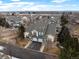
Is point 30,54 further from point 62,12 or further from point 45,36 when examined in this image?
point 62,12

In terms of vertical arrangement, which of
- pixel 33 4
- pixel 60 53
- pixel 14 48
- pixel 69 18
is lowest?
pixel 14 48

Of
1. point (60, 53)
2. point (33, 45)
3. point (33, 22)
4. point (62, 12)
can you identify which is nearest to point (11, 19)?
point (33, 22)

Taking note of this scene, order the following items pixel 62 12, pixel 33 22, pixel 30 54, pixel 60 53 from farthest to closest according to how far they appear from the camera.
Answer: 1. pixel 33 22
2. pixel 62 12
3. pixel 30 54
4. pixel 60 53

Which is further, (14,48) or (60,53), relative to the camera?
(14,48)

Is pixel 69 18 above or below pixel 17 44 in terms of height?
above

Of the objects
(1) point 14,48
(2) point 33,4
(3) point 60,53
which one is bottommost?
(1) point 14,48

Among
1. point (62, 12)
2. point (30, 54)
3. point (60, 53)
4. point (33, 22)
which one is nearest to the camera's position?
point (60, 53)

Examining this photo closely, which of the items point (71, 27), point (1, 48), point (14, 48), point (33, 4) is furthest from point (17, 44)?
point (71, 27)

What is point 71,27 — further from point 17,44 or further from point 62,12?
point 17,44

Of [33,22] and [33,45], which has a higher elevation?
[33,22]
